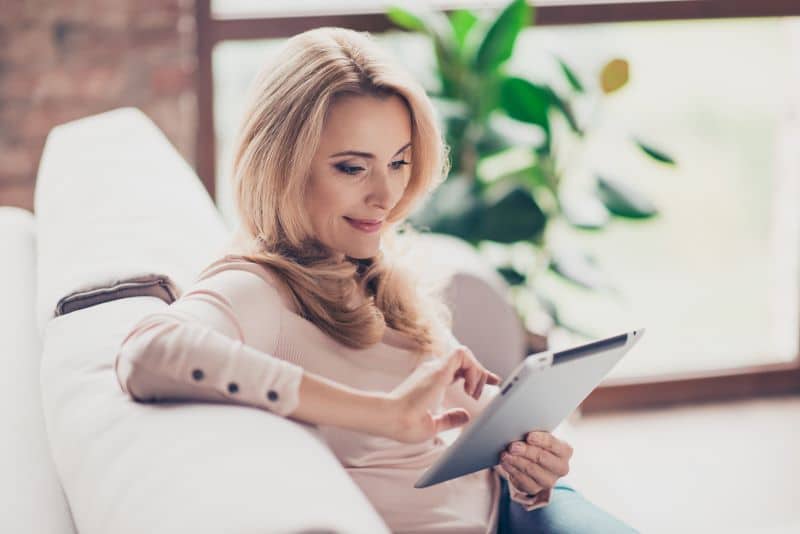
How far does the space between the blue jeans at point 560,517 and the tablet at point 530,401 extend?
142mm

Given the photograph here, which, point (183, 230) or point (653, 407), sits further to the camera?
point (653, 407)

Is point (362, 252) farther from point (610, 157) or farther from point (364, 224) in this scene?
point (610, 157)

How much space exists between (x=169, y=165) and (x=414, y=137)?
1.68 feet

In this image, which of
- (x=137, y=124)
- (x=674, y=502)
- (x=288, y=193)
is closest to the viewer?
(x=288, y=193)

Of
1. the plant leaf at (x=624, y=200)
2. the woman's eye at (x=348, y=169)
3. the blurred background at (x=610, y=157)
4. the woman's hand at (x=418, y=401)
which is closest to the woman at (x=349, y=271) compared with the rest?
the woman's eye at (x=348, y=169)

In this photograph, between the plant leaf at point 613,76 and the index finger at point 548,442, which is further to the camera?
the plant leaf at point 613,76

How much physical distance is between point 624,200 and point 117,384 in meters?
1.90

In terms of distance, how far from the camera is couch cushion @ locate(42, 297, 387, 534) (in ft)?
2.42

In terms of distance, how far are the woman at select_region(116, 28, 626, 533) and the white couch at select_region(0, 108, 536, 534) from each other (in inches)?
5.7

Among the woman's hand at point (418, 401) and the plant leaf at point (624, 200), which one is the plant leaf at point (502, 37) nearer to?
the plant leaf at point (624, 200)

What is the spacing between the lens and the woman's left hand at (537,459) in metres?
1.21

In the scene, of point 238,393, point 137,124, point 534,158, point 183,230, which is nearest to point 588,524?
point 238,393

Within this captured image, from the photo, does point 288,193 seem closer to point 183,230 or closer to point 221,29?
point 183,230

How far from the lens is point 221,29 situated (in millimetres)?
2744
